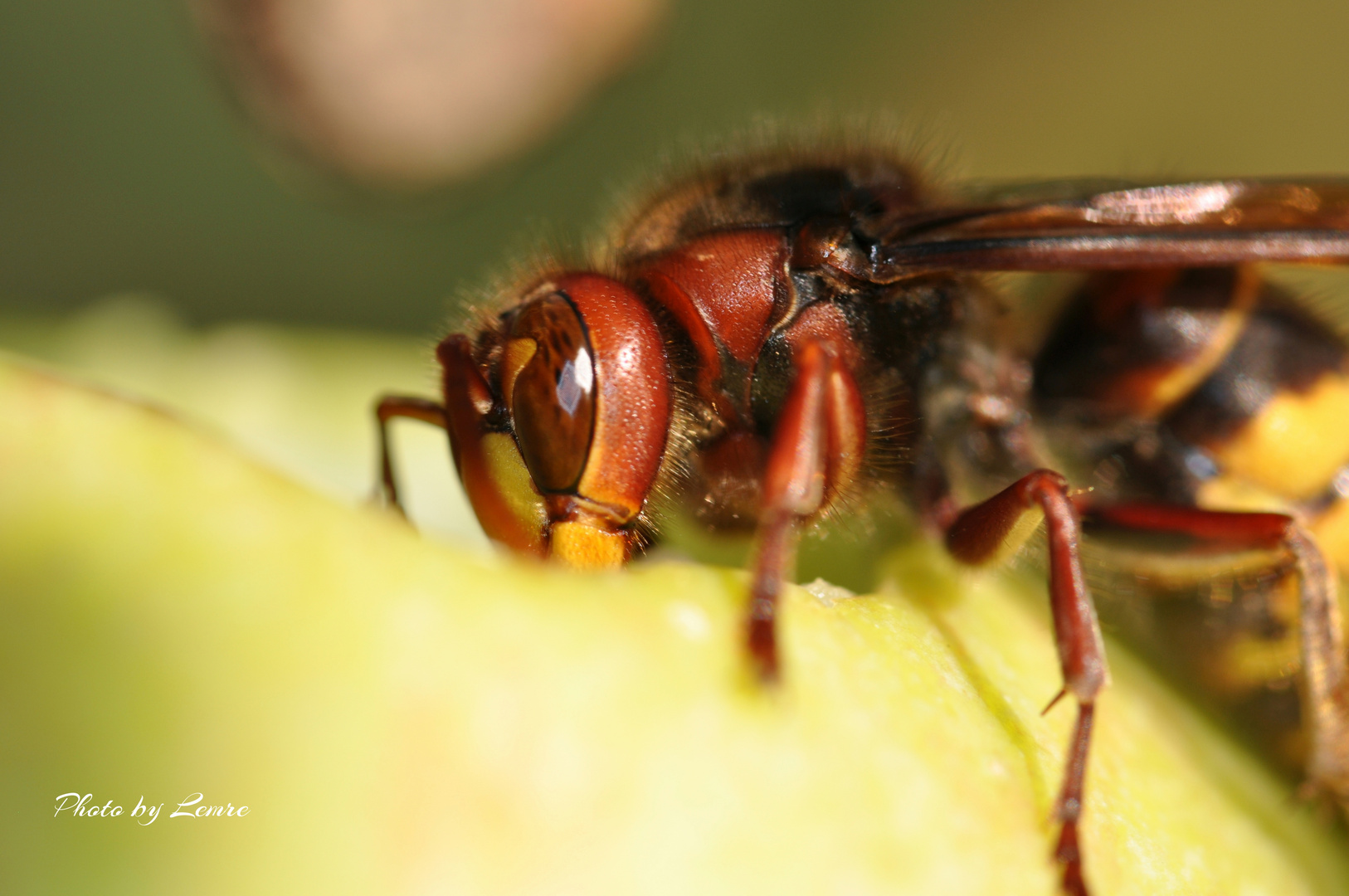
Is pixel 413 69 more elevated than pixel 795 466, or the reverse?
pixel 413 69

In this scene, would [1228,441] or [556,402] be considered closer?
[556,402]

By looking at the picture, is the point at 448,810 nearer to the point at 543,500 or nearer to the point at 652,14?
the point at 543,500

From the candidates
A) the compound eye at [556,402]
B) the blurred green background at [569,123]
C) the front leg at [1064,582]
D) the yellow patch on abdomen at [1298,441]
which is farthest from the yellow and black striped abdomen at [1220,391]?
the blurred green background at [569,123]

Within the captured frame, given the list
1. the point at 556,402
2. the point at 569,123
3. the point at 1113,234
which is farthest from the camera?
the point at 569,123

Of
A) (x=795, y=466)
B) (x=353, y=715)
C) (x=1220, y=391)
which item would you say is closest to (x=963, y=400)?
(x=1220, y=391)

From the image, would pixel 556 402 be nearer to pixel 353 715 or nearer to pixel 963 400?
pixel 353 715

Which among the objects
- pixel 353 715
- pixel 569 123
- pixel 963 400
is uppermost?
pixel 569 123

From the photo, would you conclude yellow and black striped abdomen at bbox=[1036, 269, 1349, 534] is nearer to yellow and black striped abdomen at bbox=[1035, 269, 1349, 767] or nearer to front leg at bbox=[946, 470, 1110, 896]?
yellow and black striped abdomen at bbox=[1035, 269, 1349, 767]
